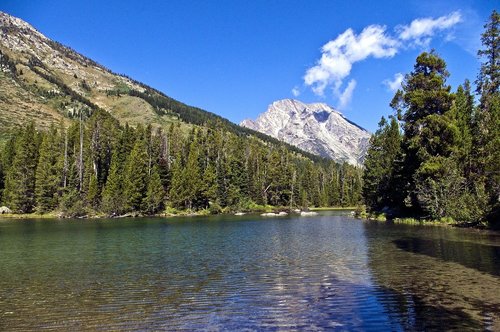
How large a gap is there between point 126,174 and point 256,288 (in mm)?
90048

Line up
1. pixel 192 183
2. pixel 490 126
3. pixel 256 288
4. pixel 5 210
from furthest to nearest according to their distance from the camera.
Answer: pixel 192 183 < pixel 5 210 < pixel 490 126 < pixel 256 288

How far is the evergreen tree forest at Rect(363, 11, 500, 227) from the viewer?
1971 inches

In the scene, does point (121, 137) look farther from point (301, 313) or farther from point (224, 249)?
point (301, 313)

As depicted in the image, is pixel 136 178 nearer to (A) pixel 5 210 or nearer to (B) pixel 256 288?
(A) pixel 5 210

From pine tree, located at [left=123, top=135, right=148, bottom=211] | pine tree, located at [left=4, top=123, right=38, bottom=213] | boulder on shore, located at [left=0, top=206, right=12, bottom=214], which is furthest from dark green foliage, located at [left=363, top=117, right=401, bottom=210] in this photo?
boulder on shore, located at [left=0, top=206, right=12, bottom=214]

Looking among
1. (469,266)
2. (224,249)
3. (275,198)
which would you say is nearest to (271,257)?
(224,249)

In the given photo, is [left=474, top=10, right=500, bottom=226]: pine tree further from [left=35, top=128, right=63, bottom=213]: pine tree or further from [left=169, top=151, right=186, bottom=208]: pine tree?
[left=35, top=128, right=63, bottom=213]: pine tree

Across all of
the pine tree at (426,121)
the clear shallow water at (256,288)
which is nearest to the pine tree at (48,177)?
the clear shallow water at (256,288)

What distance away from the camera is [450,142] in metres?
57.5

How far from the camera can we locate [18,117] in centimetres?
19412

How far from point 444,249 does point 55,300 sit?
26458 mm

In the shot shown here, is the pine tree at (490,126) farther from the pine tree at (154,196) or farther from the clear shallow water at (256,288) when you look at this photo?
the pine tree at (154,196)

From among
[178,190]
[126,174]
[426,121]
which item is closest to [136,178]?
[126,174]

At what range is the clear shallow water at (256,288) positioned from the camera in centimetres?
1362
